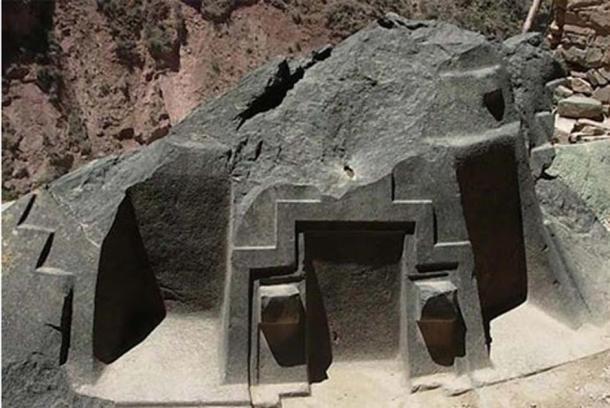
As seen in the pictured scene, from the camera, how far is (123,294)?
12.1 ft

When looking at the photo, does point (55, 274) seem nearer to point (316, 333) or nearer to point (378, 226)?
point (316, 333)

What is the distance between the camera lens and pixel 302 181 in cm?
374

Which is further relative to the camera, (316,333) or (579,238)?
(579,238)

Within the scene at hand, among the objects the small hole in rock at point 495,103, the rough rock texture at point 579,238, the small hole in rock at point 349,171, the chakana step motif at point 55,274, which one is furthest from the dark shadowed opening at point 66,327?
the rough rock texture at point 579,238

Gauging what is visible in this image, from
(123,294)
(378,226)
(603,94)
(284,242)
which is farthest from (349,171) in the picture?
(603,94)

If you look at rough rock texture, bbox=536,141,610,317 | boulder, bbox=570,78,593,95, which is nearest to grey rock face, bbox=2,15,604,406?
rough rock texture, bbox=536,141,610,317

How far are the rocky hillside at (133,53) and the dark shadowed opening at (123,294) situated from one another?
13044mm

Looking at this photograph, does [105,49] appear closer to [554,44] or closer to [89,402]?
[554,44]

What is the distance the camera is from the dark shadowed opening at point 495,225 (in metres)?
3.92

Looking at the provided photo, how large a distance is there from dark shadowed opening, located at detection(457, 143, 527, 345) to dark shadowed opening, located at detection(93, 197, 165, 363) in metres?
1.39

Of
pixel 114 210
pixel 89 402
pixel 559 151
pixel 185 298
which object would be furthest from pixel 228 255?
pixel 559 151

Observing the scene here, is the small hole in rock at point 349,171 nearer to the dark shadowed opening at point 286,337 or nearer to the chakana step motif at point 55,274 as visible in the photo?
the dark shadowed opening at point 286,337

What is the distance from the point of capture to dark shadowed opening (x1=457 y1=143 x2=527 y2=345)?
12.9 ft

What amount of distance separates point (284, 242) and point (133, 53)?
626 inches
